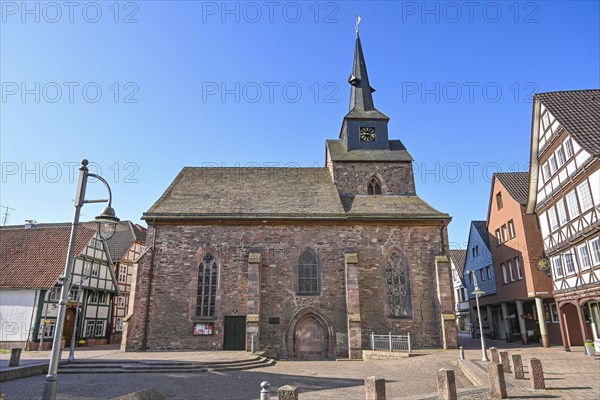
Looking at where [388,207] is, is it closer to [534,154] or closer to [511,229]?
[534,154]

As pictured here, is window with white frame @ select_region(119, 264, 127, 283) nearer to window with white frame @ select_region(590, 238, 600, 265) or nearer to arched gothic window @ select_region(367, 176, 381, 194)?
arched gothic window @ select_region(367, 176, 381, 194)

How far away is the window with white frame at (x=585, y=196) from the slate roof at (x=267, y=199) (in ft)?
22.7

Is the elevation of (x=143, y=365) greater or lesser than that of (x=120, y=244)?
lesser

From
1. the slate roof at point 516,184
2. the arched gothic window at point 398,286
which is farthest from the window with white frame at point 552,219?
the arched gothic window at point 398,286

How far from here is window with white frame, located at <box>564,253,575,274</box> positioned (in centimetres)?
1908

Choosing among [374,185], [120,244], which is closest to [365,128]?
[374,185]

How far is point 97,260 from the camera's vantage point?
3022 centimetres

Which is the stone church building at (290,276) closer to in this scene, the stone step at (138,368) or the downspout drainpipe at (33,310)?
the stone step at (138,368)

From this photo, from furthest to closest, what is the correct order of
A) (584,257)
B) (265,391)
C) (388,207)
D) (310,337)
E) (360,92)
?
(360,92) < (388,207) < (310,337) < (584,257) < (265,391)

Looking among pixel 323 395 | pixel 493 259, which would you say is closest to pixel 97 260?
pixel 323 395

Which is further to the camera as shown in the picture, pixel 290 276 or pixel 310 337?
pixel 290 276

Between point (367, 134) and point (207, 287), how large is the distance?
15.9 meters

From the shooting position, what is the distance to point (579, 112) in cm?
1936

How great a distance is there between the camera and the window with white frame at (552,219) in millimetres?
20766
